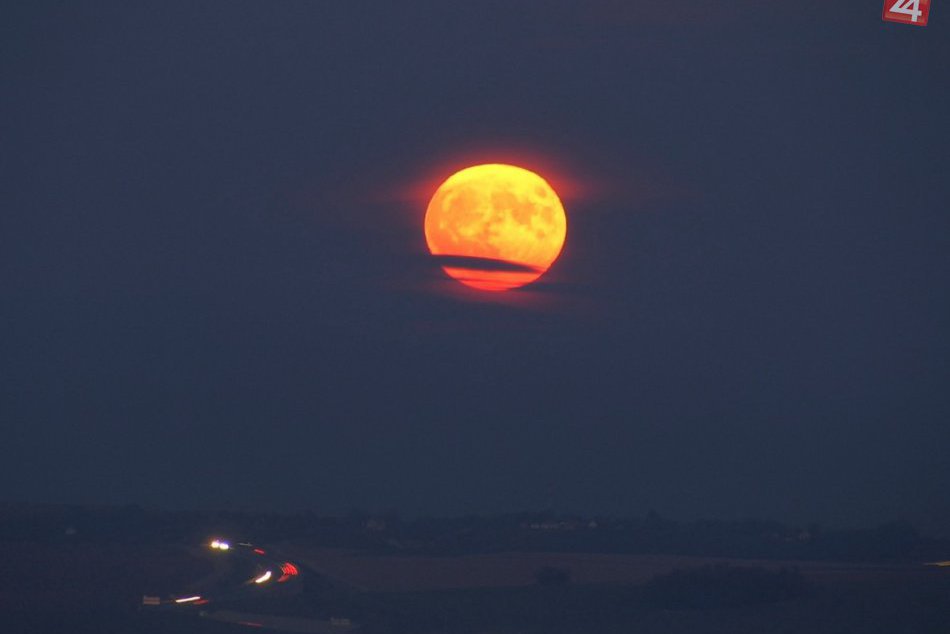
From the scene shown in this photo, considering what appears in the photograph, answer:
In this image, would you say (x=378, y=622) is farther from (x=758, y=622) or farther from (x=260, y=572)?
(x=260, y=572)

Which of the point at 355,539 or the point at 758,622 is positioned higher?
the point at 355,539

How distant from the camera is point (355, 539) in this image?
1930 inches

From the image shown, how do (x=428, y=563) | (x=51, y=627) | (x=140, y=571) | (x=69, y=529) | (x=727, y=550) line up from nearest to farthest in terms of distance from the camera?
(x=51, y=627) → (x=140, y=571) → (x=428, y=563) → (x=727, y=550) → (x=69, y=529)

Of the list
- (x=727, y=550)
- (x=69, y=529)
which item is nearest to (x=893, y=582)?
(x=727, y=550)

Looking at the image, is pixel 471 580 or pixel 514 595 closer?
pixel 514 595

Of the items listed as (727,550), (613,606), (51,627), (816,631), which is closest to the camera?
(51,627)

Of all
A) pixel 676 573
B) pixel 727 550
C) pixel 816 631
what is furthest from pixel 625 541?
pixel 816 631

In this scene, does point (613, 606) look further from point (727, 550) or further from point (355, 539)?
point (355, 539)

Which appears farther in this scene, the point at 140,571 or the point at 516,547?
the point at 516,547

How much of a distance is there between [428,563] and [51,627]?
16.8 m

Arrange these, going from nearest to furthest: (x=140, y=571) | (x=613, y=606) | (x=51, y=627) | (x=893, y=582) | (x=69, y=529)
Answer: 1. (x=51, y=627)
2. (x=613, y=606)
3. (x=893, y=582)
4. (x=140, y=571)
5. (x=69, y=529)

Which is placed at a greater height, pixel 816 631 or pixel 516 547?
pixel 516 547

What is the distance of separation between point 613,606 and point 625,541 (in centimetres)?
2062

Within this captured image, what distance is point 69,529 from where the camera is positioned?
4766cm
